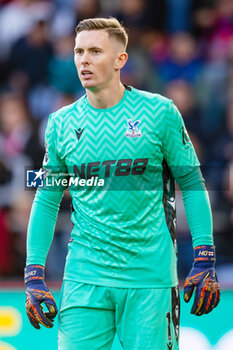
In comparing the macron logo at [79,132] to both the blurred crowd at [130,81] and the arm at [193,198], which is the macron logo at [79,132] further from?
the blurred crowd at [130,81]

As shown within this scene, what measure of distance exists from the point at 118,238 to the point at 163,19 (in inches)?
248

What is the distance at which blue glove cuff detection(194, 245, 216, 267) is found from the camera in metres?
3.81

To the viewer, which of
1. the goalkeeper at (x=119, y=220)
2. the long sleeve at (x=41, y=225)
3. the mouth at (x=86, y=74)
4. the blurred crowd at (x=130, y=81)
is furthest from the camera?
the blurred crowd at (x=130, y=81)

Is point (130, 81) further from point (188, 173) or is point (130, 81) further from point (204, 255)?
point (204, 255)

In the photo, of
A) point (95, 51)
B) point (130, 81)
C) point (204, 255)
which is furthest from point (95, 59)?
point (130, 81)

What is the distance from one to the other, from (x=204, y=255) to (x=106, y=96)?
3.18 ft

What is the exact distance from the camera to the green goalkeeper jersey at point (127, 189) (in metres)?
3.79

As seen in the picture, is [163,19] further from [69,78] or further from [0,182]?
[0,182]

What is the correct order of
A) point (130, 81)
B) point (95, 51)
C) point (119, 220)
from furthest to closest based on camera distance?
point (130, 81), point (95, 51), point (119, 220)

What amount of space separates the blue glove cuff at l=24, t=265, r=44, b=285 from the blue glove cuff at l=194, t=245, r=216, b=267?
807mm

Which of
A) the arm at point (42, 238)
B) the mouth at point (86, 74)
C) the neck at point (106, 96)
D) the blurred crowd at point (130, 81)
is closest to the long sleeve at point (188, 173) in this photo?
the neck at point (106, 96)

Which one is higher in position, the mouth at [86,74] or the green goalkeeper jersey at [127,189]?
the mouth at [86,74]

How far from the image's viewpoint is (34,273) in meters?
3.92

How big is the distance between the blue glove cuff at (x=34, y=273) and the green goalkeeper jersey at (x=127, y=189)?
15cm
